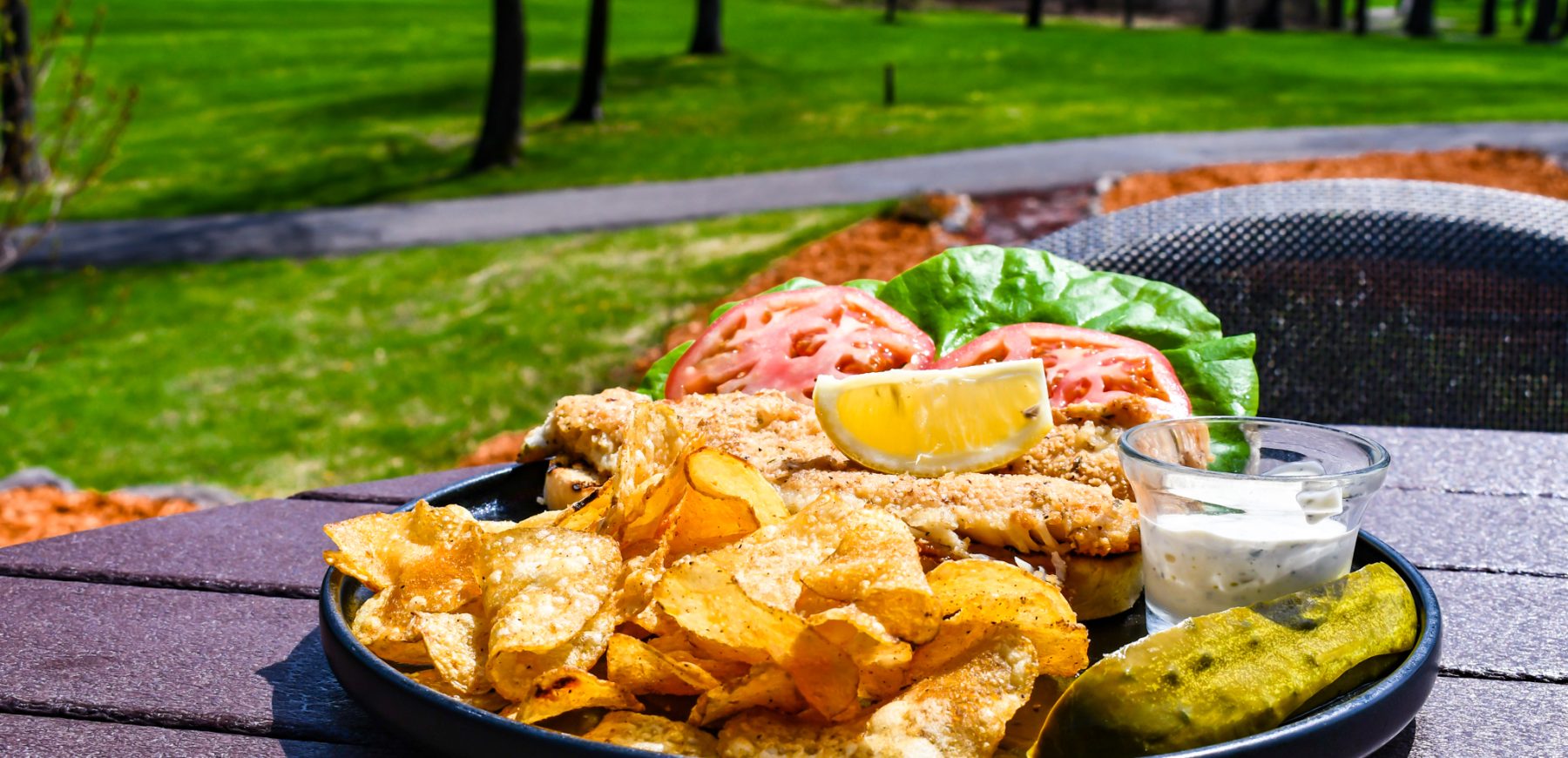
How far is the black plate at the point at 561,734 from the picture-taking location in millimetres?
1145

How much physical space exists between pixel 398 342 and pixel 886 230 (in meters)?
3.95

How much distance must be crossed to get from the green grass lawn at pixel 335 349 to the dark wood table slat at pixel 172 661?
5.06 meters

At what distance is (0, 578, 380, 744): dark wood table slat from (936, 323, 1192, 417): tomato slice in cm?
113

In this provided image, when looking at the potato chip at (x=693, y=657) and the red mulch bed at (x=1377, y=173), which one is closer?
the potato chip at (x=693, y=657)

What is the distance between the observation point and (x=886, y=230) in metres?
10.6

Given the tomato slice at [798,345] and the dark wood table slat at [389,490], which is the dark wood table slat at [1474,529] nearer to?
the tomato slice at [798,345]

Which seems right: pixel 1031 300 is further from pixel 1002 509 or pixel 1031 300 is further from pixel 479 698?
pixel 479 698

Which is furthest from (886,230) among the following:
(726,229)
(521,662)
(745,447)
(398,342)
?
(521,662)

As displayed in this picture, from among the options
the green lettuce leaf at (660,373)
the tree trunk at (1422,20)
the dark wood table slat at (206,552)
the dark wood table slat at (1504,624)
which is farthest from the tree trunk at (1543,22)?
the dark wood table slat at (206,552)

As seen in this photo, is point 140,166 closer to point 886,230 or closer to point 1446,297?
point 886,230

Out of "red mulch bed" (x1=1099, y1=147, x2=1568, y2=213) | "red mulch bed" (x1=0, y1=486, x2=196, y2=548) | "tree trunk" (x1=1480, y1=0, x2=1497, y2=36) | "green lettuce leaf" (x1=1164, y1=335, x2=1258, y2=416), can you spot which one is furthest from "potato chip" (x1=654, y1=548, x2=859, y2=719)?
"tree trunk" (x1=1480, y1=0, x2=1497, y2=36)

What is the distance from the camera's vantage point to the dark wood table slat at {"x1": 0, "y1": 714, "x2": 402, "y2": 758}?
140 cm

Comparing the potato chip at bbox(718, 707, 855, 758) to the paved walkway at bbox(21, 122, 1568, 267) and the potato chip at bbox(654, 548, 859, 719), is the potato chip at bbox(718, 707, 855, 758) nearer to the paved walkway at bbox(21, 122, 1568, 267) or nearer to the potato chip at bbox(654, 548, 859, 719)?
the potato chip at bbox(654, 548, 859, 719)

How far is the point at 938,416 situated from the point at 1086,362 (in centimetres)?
53
